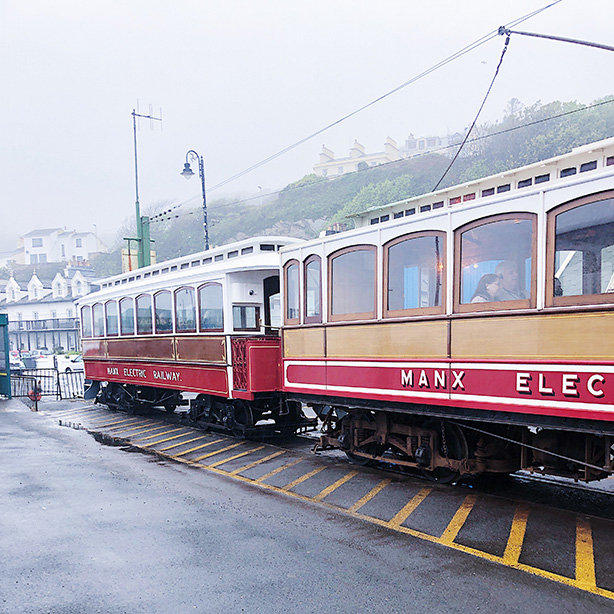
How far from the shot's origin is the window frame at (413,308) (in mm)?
6566

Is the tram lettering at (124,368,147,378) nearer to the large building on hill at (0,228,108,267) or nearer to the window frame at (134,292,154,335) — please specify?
the window frame at (134,292,154,335)

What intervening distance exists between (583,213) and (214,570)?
4.79 meters

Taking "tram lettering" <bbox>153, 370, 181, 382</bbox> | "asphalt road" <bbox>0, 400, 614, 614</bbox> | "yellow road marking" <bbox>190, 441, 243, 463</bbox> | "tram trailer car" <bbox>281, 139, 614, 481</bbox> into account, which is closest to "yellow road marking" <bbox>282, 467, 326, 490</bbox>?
"asphalt road" <bbox>0, 400, 614, 614</bbox>

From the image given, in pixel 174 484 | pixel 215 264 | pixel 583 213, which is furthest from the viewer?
pixel 215 264

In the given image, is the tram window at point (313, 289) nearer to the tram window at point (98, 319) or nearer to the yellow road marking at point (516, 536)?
the yellow road marking at point (516, 536)

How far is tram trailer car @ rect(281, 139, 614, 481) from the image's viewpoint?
5316mm

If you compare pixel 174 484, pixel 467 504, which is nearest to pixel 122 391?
pixel 174 484

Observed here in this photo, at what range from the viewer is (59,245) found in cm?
10569

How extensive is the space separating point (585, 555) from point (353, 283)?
13.9 feet

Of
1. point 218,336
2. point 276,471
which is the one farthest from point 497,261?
point 218,336

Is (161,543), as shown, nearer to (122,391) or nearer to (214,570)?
(214,570)

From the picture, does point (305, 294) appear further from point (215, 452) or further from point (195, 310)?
point (195, 310)

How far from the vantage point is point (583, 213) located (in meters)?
5.38

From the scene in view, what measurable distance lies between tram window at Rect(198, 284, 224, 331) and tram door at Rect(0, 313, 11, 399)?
9.49 m
